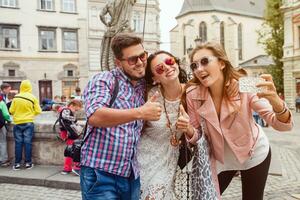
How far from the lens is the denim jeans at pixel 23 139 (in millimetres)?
6672

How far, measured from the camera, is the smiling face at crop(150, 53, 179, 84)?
8.41ft

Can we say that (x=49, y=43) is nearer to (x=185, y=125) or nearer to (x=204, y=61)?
(x=204, y=61)

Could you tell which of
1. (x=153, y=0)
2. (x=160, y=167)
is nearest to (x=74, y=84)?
(x=153, y=0)

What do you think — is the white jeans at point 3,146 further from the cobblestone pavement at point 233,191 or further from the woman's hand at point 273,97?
the woman's hand at point 273,97

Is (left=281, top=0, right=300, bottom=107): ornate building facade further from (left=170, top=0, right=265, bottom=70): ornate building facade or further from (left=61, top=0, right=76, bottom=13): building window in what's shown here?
(left=170, top=0, right=265, bottom=70): ornate building facade

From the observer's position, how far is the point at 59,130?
645 centimetres

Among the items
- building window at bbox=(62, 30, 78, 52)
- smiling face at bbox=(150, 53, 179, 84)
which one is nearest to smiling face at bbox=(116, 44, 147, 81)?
smiling face at bbox=(150, 53, 179, 84)

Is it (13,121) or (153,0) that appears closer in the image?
(13,121)

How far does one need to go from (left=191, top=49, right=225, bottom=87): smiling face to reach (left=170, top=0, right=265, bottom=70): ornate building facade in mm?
55698

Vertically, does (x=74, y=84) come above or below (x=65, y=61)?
below

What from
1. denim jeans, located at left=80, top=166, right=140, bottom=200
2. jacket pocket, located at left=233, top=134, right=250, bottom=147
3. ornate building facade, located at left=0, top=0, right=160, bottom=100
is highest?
ornate building facade, located at left=0, top=0, right=160, bottom=100

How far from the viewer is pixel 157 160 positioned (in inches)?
101

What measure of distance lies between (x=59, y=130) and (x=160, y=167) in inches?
166

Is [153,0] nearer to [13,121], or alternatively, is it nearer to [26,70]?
[26,70]
